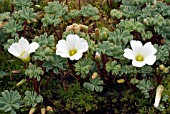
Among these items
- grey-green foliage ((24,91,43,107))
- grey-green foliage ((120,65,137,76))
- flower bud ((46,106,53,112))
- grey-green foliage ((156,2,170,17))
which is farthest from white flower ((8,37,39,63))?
grey-green foliage ((156,2,170,17))

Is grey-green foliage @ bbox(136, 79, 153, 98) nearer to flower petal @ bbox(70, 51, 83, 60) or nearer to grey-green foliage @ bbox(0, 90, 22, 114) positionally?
flower petal @ bbox(70, 51, 83, 60)

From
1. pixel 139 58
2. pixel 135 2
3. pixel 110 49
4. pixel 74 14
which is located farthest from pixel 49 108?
pixel 135 2

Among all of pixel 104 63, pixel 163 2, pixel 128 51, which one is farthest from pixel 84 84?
pixel 163 2

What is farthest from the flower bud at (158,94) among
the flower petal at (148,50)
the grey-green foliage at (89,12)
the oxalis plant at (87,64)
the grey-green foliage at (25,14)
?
the grey-green foliage at (25,14)

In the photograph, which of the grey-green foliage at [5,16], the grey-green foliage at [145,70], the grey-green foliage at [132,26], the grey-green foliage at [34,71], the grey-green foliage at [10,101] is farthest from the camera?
the grey-green foliage at [5,16]

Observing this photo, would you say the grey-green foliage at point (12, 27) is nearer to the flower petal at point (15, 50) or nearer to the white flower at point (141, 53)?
the flower petal at point (15, 50)

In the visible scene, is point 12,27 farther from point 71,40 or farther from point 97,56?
point 97,56
